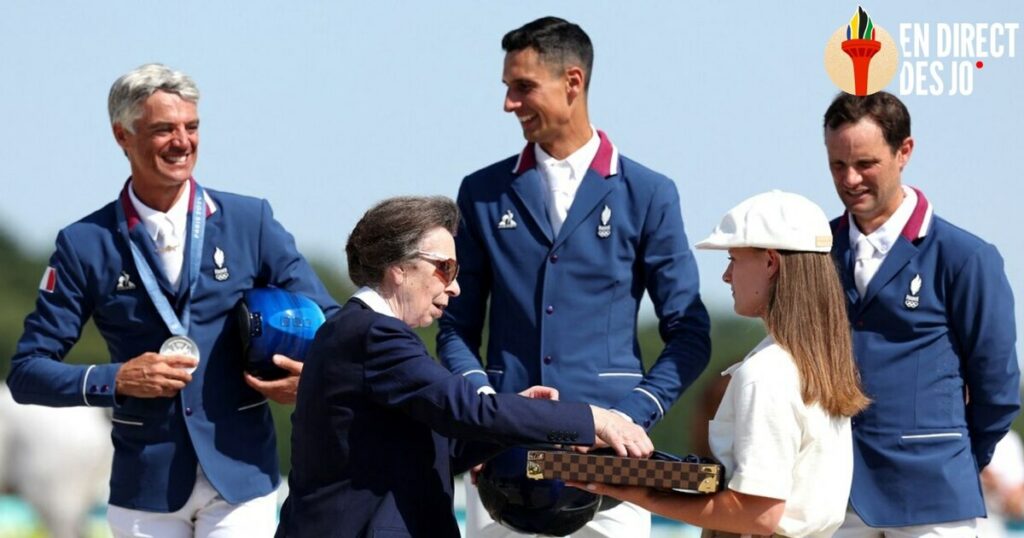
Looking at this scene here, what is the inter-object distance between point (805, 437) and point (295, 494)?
110 centimetres

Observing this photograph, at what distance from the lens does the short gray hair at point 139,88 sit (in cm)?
499

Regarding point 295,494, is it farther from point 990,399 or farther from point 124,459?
point 990,399

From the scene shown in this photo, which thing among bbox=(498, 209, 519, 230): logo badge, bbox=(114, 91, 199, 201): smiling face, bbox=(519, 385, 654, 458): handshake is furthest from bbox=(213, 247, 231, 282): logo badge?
bbox=(519, 385, 654, 458): handshake

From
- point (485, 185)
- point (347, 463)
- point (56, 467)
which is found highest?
point (485, 185)

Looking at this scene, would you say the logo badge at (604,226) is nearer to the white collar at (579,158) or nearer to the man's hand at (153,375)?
the white collar at (579,158)

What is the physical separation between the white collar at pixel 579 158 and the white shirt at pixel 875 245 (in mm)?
786

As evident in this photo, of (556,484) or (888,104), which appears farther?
(888,104)

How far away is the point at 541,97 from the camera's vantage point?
5.21 meters

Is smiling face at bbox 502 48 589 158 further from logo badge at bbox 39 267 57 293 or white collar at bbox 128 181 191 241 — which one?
logo badge at bbox 39 267 57 293

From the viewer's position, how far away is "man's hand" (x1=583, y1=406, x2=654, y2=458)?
3.88 meters

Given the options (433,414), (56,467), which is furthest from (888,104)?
(56,467)

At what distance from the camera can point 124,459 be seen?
16.4ft

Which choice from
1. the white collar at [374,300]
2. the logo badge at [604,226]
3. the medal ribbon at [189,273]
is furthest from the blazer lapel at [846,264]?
the medal ribbon at [189,273]

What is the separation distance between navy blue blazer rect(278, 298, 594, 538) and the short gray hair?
4.53 ft
